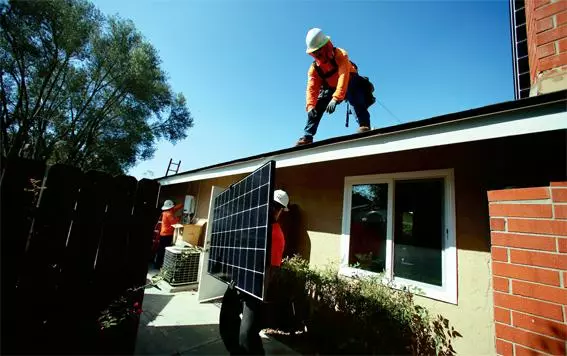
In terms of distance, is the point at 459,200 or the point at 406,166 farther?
the point at 406,166

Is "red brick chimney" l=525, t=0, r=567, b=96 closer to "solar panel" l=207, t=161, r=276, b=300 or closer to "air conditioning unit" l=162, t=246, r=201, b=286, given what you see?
"solar panel" l=207, t=161, r=276, b=300

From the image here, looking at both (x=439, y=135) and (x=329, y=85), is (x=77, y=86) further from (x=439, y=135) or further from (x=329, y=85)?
(x=439, y=135)

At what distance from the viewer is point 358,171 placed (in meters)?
4.58

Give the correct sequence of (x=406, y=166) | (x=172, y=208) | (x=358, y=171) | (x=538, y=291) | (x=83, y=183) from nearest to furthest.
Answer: (x=538, y=291) < (x=83, y=183) < (x=406, y=166) < (x=358, y=171) < (x=172, y=208)

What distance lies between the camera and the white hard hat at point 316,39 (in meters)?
4.26

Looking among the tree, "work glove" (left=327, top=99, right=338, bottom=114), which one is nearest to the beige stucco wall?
"work glove" (left=327, top=99, right=338, bottom=114)

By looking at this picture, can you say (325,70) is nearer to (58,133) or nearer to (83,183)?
(83,183)

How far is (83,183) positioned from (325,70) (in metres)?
3.99

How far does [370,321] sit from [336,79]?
12.8 ft

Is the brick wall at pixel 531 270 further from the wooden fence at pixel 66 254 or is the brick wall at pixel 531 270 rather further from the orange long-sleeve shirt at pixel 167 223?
the orange long-sleeve shirt at pixel 167 223

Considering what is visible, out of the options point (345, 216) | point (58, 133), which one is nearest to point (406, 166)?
point (345, 216)

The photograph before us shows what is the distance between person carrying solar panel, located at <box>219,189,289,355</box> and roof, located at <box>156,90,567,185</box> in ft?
3.59

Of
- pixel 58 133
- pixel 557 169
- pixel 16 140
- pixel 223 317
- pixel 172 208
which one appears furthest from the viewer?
pixel 58 133

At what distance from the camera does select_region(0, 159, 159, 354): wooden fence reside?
2100 millimetres
